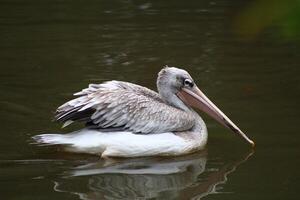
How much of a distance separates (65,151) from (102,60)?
3.03 m

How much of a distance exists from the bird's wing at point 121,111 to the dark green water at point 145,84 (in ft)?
1.02

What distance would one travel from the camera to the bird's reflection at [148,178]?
4.61 meters

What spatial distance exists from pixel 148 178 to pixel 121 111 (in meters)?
0.77

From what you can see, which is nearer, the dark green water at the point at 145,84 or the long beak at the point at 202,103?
the dark green water at the point at 145,84

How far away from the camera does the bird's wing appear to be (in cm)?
537

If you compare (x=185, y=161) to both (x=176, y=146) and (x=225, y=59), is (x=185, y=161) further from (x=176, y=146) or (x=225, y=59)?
(x=225, y=59)

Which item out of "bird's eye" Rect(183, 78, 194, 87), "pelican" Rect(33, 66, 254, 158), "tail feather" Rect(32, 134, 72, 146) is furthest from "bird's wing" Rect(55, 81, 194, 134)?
"bird's eye" Rect(183, 78, 194, 87)

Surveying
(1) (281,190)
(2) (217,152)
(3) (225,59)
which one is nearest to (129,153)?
(2) (217,152)

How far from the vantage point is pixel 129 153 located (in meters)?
5.38

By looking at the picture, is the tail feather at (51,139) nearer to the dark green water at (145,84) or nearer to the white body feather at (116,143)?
the white body feather at (116,143)

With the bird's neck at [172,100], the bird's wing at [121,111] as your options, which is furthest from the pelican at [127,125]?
the bird's neck at [172,100]

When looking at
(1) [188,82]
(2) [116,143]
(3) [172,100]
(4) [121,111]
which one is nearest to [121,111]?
(4) [121,111]

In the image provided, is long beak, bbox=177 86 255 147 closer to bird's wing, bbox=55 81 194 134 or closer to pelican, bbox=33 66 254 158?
pelican, bbox=33 66 254 158

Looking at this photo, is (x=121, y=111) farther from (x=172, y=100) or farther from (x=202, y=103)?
(x=202, y=103)
